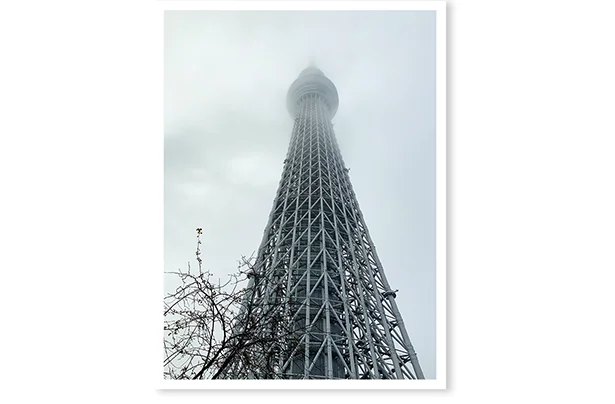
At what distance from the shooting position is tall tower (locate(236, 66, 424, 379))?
7.14 meters

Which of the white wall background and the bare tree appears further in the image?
the white wall background

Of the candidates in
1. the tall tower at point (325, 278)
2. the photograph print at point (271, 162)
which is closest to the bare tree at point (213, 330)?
the photograph print at point (271, 162)

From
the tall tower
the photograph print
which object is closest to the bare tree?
the photograph print

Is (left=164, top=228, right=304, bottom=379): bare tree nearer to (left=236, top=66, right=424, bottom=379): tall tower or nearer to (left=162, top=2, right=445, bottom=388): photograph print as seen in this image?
(left=162, top=2, right=445, bottom=388): photograph print

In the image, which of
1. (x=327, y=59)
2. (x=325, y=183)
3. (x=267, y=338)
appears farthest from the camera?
(x=325, y=183)

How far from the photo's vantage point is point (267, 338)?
14.0 feet

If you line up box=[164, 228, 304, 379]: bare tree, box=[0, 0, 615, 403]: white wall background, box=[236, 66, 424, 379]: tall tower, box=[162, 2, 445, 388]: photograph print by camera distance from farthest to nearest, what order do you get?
box=[236, 66, 424, 379]: tall tower, box=[0, 0, 615, 403]: white wall background, box=[162, 2, 445, 388]: photograph print, box=[164, 228, 304, 379]: bare tree

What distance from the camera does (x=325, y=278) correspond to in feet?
33.2

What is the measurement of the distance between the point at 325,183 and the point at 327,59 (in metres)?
8.69
